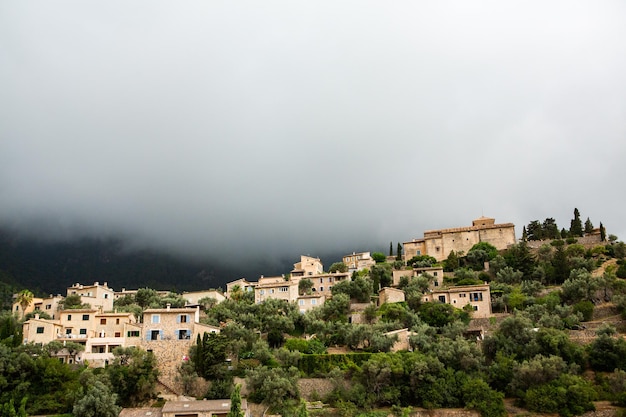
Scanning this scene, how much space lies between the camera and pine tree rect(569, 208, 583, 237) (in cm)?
8138

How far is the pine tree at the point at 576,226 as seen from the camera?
81375 millimetres

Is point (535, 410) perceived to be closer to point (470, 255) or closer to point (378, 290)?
point (378, 290)

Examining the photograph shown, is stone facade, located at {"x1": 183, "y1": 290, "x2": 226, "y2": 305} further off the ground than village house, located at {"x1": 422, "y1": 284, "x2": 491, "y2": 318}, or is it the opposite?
stone facade, located at {"x1": 183, "y1": 290, "x2": 226, "y2": 305}

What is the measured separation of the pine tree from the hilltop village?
1.62 metres

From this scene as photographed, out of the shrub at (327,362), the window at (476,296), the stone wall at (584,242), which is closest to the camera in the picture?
the shrub at (327,362)

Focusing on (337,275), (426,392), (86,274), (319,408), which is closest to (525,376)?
(426,392)

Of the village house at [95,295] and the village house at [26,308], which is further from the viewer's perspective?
the village house at [95,295]

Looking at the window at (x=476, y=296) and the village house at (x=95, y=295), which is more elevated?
the village house at (x=95, y=295)

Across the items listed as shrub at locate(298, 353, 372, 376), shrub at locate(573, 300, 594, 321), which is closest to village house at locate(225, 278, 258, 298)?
shrub at locate(298, 353, 372, 376)

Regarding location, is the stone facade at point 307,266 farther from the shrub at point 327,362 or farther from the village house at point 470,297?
the shrub at point 327,362

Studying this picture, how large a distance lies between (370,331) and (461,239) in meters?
34.5

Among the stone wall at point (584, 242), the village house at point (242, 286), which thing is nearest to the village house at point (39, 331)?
the village house at point (242, 286)

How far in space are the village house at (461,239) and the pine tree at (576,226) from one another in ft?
25.2

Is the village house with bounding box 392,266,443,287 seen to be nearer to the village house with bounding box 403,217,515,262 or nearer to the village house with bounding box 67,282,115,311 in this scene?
the village house with bounding box 403,217,515,262
